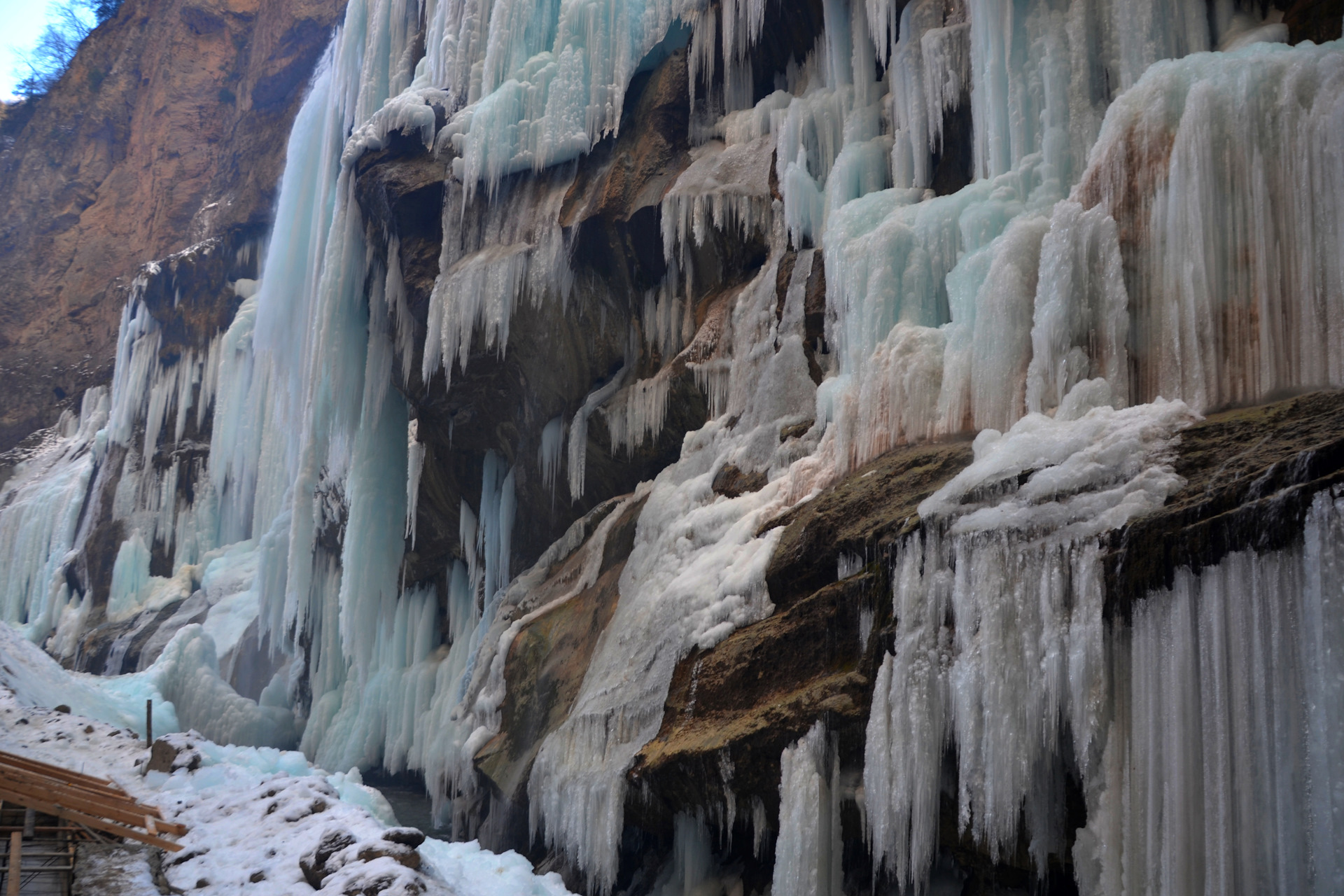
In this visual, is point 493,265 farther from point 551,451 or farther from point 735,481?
point 735,481

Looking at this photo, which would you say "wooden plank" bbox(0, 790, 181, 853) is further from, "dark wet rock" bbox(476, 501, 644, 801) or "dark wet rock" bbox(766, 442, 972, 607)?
"dark wet rock" bbox(766, 442, 972, 607)

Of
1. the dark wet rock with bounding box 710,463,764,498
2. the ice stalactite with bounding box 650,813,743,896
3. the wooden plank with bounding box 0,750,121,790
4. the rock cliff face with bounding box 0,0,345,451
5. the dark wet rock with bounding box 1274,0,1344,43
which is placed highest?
the rock cliff face with bounding box 0,0,345,451

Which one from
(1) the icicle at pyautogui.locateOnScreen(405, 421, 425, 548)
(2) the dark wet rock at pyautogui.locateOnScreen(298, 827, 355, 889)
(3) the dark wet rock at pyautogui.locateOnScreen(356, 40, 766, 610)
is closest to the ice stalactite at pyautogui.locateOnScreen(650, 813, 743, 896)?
(2) the dark wet rock at pyautogui.locateOnScreen(298, 827, 355, 889)

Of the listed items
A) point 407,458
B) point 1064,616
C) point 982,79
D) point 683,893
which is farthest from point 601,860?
point 407,458

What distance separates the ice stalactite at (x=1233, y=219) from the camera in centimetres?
571

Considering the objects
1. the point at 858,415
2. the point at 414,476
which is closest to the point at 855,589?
the point at 858,415

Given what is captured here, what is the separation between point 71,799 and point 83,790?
0.59m

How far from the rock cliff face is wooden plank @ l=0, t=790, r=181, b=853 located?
26302 mm

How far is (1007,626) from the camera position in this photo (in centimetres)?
590

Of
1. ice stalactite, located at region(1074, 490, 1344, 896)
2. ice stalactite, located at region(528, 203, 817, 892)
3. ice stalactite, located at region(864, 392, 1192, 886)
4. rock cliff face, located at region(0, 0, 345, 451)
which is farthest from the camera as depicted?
rock cliff face, located at region(0, 0, 345, 451)

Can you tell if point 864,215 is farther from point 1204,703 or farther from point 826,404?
point 1204,703

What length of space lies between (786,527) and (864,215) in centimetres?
315

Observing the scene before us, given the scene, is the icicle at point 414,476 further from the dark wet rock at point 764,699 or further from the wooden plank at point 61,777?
the dark wet rock at point 764,699

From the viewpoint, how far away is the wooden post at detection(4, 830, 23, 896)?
5.70 m
